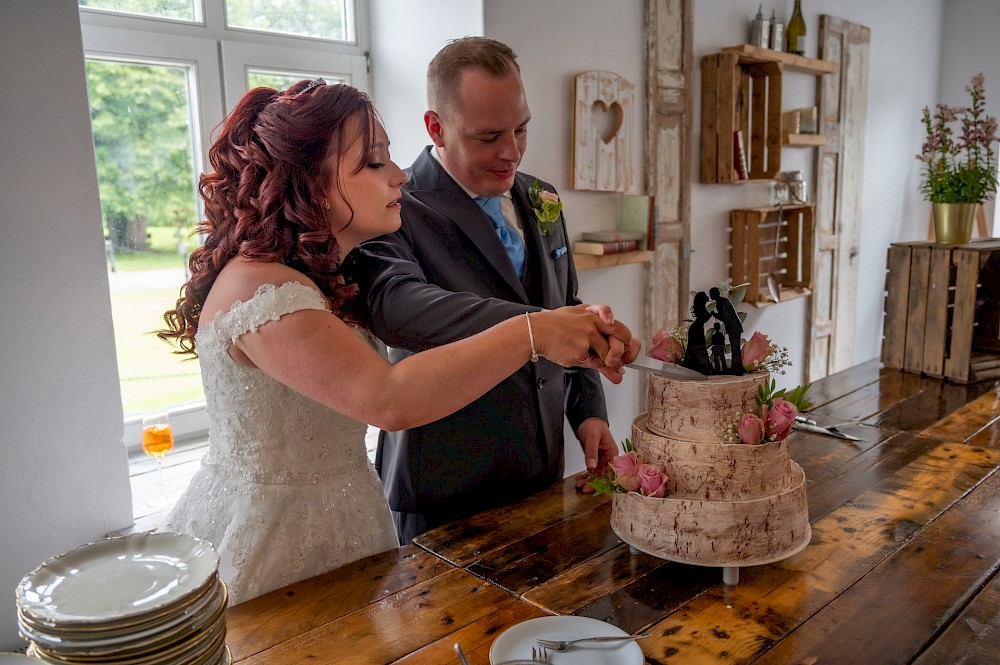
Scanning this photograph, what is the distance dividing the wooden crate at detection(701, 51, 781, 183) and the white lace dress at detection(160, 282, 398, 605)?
2.90 m

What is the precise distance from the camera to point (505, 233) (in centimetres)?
211

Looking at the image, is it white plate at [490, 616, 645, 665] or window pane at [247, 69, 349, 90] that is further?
window pane at [247, 69, 349, 90]

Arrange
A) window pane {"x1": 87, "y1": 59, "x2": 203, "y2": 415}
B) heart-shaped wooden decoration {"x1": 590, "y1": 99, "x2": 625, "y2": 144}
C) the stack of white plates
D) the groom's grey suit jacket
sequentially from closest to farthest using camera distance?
the stack of white plates
the groom's grey suit jacket
window pane {"x1": 87, "y1": 59, "x2": 203, "y2": 415}
heart-shaped wooden decoration {"x1": 590, "y1": 99, "x2": 625, "y2": 144}

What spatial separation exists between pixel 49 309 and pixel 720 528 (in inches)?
74.4

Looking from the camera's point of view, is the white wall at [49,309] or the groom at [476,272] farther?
the white wall at [49,309]

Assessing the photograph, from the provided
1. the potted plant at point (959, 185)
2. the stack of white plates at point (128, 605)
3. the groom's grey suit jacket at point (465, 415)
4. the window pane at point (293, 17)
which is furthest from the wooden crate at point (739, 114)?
the stack of white plates at point (128, 605)

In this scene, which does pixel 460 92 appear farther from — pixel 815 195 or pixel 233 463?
pixel 815 195

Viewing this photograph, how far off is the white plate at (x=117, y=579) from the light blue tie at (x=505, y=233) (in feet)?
4.37

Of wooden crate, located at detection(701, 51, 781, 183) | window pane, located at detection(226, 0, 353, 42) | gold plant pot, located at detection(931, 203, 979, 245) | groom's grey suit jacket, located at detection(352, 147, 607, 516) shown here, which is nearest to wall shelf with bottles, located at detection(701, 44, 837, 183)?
wooden crate, located at detection(701, 51, 781, 183)

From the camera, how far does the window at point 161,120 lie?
104 inches

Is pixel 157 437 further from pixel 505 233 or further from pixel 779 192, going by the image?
pixel 779 192

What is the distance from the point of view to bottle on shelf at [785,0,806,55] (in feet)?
14.7

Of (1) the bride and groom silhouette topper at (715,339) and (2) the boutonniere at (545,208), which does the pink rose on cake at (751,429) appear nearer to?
(1) the bride and groom silhouette topper at (715,339)

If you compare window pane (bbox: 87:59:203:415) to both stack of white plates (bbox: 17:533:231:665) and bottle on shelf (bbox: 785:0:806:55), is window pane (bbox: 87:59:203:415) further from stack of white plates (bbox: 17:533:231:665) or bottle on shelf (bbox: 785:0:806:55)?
bottle on shelf (bbox: 785:0:806:55)
